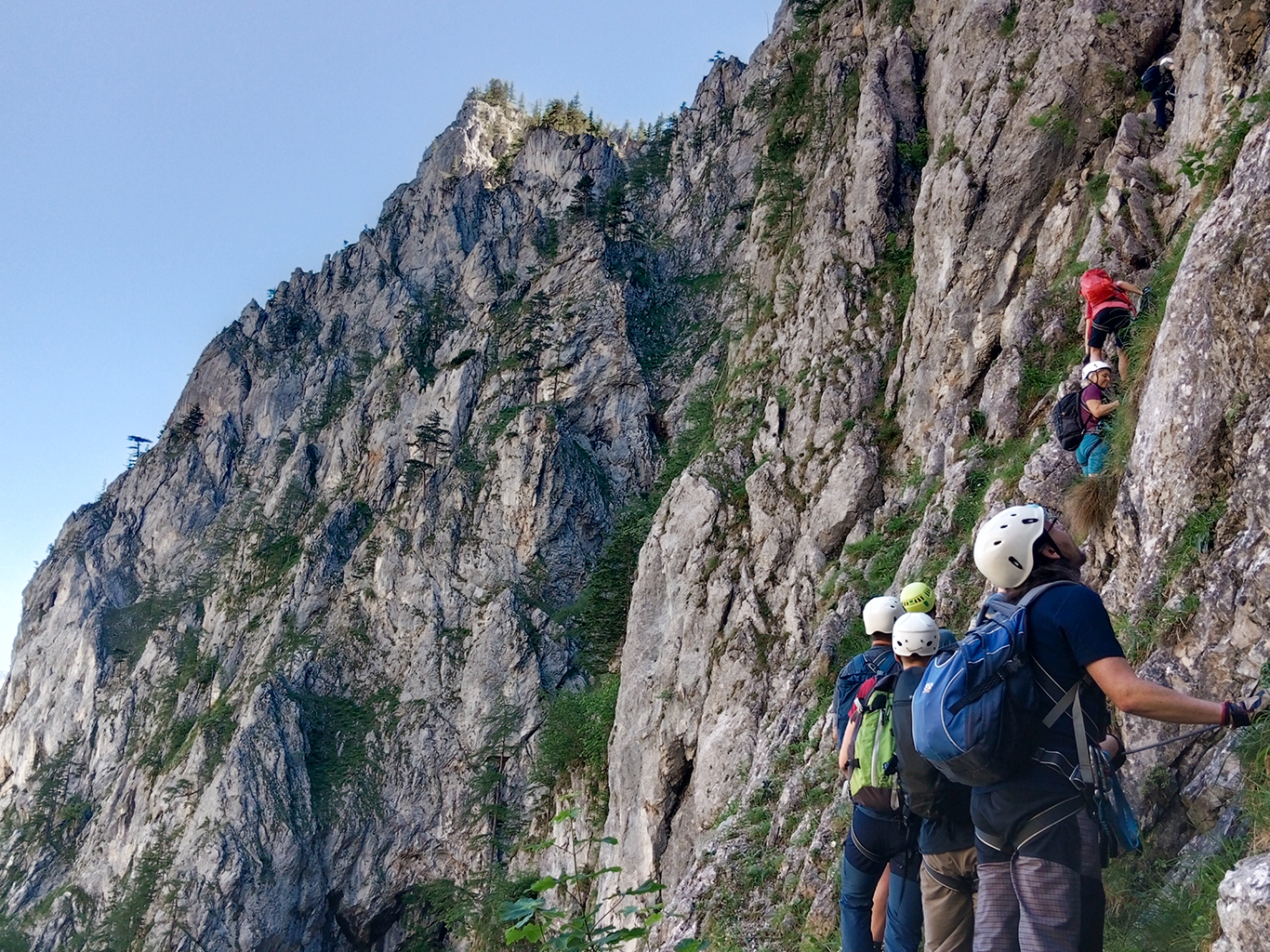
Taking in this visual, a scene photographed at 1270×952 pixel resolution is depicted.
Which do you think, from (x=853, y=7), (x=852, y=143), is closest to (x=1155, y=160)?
(x=852, y=143)

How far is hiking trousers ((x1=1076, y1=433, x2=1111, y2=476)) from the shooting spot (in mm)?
8039

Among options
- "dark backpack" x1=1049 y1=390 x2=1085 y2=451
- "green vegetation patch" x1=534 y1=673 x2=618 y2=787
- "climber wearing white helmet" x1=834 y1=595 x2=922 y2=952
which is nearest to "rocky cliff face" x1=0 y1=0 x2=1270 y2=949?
"green vegetation patch" x1=534 y1=673 x2=618 y2=787

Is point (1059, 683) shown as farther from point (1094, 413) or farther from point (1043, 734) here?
point (1094, 413)

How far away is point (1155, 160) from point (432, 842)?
31.3m

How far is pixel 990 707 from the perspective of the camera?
372cm

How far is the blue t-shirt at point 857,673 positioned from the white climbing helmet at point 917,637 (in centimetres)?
64

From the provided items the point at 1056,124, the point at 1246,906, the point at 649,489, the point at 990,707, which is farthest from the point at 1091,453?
the point at 649,489

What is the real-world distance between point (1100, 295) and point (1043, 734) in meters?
7.09

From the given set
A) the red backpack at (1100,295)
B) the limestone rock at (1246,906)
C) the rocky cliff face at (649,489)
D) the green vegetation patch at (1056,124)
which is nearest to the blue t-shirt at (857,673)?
the rocky cliff face at (649,489)

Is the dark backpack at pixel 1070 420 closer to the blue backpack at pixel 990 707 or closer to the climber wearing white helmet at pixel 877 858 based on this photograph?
the climber wearing white helmet at pixel 877 858

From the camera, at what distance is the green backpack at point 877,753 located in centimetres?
548

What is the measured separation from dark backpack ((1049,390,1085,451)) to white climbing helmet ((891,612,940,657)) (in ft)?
13.4

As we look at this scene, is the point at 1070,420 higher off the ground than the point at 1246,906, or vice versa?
the point at 1070,420

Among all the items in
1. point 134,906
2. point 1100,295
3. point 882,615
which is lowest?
point 134,906
